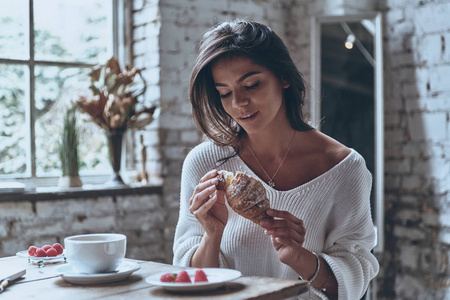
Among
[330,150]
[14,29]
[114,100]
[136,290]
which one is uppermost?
[14,29]

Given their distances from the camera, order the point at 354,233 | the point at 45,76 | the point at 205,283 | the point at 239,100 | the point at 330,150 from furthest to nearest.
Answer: the point at 45,76, the point at 330,150, the point at 354,233, the point at 239,100, the point at 205,283

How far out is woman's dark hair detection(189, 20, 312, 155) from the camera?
1742 mm

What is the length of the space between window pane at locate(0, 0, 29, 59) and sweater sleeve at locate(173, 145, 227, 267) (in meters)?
1.59

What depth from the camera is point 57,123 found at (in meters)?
3.23

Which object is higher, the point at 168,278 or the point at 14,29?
the point at 14,29

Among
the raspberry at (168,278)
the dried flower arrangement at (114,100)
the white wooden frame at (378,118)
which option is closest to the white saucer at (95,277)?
the raspberry at (168,278)

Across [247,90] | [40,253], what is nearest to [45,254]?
[40,253]

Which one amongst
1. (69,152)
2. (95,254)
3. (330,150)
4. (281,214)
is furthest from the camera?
(69,152)

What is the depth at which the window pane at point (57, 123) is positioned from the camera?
10.4 feet

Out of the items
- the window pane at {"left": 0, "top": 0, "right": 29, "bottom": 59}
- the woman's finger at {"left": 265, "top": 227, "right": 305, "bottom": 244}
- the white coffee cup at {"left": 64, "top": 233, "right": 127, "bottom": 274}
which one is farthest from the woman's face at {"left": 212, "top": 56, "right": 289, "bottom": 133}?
the window pane at {"left": 0, "top": 0, "right": 29, "bottom": 59}

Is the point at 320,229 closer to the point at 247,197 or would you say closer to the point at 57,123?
the point at 247,197

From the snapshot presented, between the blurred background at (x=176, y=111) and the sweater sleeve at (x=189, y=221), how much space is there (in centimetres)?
110

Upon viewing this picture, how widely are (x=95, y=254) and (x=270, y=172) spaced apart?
2.65 ft

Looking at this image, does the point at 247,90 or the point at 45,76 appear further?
the point at 45,76
